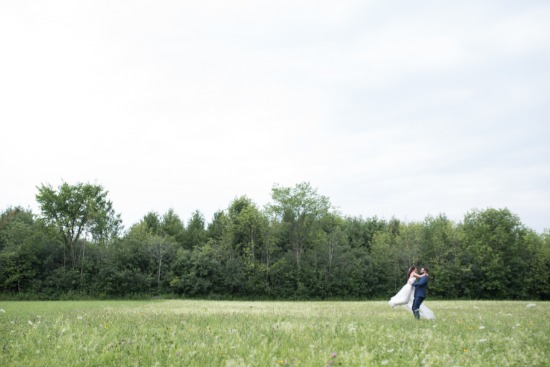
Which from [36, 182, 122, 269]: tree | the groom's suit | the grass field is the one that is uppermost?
[36, 182, 122, 269]: tree

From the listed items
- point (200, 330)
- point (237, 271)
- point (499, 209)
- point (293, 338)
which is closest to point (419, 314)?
point (293, 338)

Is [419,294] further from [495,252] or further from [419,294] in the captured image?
[495,252]

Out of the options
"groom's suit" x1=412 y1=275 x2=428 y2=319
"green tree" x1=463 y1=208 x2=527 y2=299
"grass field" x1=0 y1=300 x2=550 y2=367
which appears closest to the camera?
"grass field" x1=0 y1=300 x2=550 y2=367

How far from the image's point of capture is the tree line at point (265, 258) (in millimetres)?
61688

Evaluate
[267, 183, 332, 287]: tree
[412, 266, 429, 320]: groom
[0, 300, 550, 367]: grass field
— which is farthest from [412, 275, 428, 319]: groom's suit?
[267, 183, 332, 287]: tree

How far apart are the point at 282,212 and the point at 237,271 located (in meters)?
14.8

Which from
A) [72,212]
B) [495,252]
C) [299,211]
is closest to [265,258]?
[299,211]

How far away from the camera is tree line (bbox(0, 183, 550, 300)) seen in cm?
6169

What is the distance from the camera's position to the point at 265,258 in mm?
71062

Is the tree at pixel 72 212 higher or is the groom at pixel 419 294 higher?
the tree at pixel 72 212

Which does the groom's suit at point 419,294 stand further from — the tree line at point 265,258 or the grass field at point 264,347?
the tree line at point 265,258

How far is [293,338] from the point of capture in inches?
414

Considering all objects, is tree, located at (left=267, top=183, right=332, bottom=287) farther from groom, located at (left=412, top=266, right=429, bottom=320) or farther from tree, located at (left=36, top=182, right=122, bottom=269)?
groom, located at (left=412, top=266, right=429, bottom=320)

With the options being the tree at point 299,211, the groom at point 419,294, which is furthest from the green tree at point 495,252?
the groom at point 419,294
